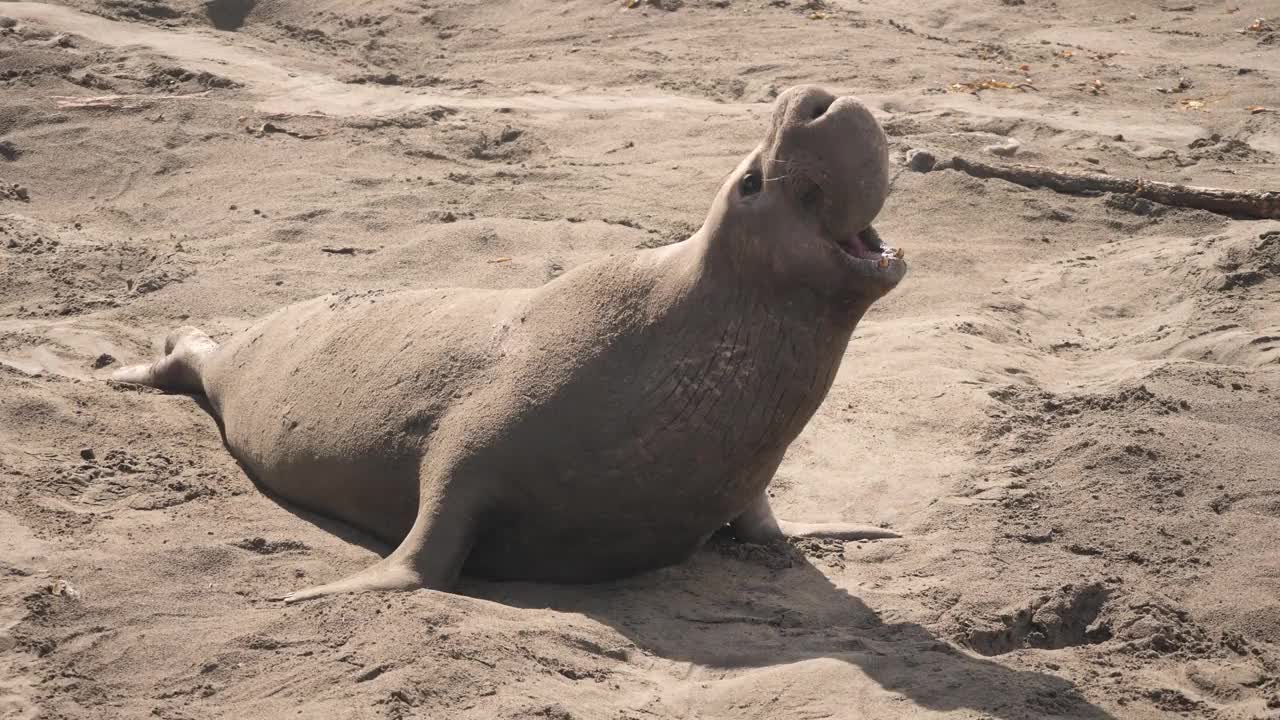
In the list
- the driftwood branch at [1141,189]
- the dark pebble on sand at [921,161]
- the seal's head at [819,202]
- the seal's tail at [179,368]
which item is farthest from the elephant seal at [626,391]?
the dark pebble on sand at [921,161]

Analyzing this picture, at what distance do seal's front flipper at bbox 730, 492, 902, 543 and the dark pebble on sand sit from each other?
4556 mm

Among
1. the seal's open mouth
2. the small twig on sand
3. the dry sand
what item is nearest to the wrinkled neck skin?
the seal's open mouth

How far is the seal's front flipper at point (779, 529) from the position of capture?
16.4ft

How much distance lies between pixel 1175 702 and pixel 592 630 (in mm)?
1521

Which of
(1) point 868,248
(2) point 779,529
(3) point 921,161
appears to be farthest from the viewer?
(3) point 921,161

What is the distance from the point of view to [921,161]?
937 cm

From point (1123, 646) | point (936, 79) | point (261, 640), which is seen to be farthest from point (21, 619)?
point (936, 79)

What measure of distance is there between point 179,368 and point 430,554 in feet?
7.67

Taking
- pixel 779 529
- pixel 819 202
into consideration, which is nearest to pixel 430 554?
pixel 779 529

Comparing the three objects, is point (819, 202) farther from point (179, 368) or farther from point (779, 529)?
point (179, 368)

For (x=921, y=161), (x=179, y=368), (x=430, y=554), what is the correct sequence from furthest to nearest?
1. (x=921, y=161)
2. (x=179, y=368)
3. (x=430, y=554)

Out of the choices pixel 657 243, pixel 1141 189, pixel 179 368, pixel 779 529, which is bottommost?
pixel 779 529

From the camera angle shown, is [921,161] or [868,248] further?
[921,161]

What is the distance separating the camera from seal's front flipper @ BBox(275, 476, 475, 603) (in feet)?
14.2
